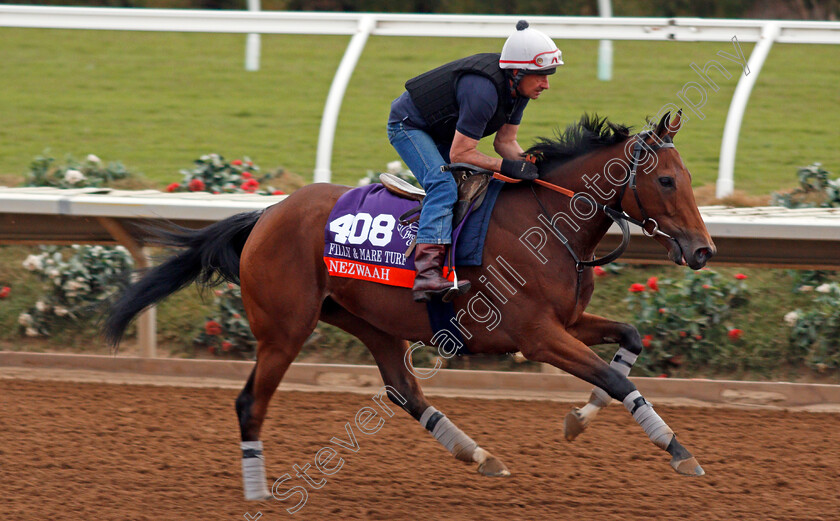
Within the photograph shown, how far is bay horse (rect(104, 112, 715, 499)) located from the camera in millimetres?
4285

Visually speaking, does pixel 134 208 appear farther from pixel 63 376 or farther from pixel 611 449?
pixel 611 449

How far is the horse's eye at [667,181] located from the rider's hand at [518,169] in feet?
1.95

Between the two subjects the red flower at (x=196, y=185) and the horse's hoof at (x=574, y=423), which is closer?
the horse's hoof at (x=574, y=423)

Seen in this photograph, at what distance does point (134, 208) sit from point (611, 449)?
3375mm

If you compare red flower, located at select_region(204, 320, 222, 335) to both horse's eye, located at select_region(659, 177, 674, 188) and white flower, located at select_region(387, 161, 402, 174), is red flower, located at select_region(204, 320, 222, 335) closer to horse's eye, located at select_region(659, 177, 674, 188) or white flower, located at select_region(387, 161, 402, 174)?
white flower, located at select_region(387, 161, 402, 174)

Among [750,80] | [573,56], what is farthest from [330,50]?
[750,80]

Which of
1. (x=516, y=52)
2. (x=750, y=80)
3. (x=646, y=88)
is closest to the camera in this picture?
A: (x=516, y=52)

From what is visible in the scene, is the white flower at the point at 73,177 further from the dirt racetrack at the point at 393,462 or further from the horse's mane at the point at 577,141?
the horse's mane at the point at 577,141

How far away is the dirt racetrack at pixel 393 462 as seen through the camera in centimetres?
448

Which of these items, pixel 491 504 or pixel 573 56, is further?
pixel 573 56

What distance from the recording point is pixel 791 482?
477 centimetres

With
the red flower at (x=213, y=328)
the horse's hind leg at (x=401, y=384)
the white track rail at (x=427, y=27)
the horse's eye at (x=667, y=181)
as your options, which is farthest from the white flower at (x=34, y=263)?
the horse's eye at (x=667, y=181)

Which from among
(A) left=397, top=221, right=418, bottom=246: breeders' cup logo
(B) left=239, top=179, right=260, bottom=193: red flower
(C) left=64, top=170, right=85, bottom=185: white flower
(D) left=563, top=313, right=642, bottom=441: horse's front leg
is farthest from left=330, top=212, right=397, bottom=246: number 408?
(C) left=64, top=170, right=85, bottom=185: white flower

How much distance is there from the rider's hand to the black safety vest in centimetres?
21
